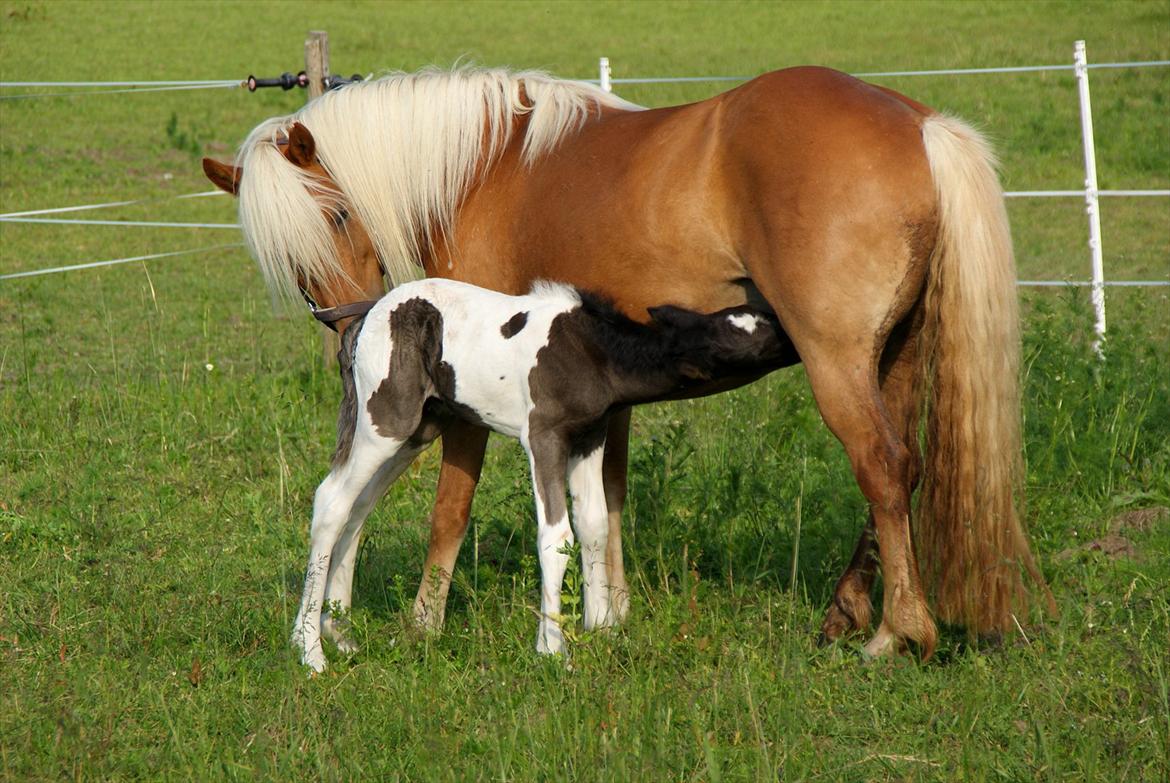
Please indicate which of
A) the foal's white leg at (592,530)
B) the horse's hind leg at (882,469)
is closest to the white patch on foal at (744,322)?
the horse's hind leg at (882,469)

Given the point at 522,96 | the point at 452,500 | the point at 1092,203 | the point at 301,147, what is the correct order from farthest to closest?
the point at 1092,203, the point at 522,96, the point at 301,147, the point at 452,500

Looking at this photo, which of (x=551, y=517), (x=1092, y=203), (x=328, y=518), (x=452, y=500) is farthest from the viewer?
(x=1092, y=203)

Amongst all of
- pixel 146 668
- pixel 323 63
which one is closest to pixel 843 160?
pixel 146 668

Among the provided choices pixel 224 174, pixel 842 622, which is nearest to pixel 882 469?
pixel 842 622

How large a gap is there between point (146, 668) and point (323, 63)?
4.92m

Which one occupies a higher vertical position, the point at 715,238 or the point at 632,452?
the point at 715,238

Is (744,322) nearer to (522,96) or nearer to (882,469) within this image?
(882,469)

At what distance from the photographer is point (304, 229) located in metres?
4.55

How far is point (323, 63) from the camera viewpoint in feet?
25.5

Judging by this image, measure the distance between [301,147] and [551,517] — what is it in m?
1.85

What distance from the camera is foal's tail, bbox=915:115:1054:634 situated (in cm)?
370

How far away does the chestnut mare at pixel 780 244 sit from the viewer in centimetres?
367

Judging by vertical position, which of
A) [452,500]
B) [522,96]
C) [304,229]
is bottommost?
[452,500]

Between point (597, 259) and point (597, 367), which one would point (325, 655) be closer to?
point (597, 367)
